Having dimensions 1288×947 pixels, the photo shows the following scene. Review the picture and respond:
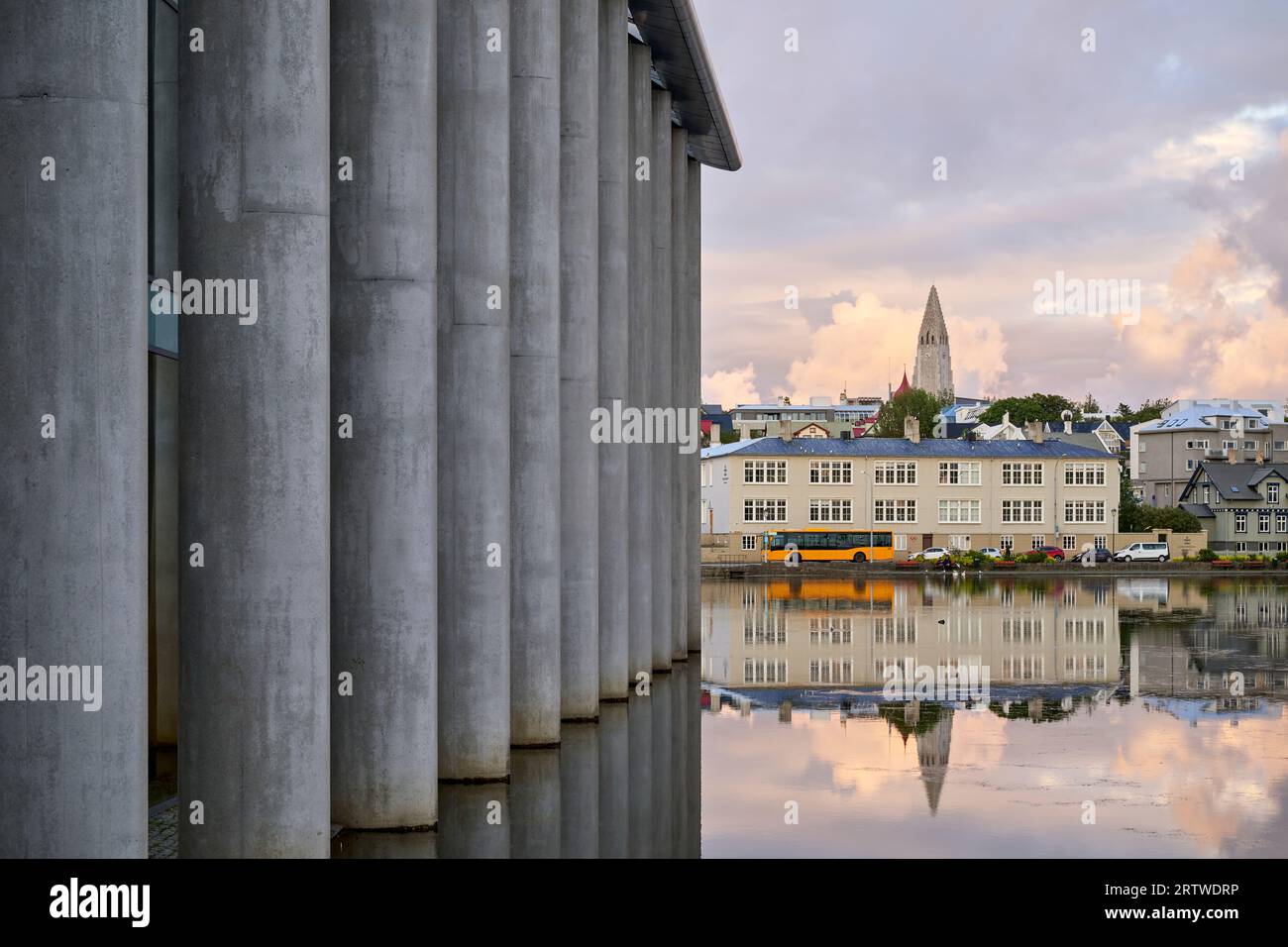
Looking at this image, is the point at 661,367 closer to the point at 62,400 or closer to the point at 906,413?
the point at 62,400

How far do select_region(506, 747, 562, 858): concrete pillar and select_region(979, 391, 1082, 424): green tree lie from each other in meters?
142

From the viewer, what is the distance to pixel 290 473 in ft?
39.3

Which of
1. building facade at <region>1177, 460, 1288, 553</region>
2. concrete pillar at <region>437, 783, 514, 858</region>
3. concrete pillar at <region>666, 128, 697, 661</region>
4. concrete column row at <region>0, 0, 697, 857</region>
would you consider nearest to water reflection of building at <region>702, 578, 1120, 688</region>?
concrete pillar at <region>666, 128, 697, 661</region>

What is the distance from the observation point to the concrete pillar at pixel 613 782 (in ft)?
46.8

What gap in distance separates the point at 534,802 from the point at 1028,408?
148 metres

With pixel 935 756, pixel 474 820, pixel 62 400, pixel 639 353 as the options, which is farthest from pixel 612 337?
pixel 62 400

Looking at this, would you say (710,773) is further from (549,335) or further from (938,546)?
(938,546)

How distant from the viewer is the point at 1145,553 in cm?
10150

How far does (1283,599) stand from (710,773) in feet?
178

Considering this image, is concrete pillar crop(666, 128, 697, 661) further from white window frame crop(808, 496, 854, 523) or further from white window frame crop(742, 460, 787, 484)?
white window frame crop(808, 496, 854, 523)

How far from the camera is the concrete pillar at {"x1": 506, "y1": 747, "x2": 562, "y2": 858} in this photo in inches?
553

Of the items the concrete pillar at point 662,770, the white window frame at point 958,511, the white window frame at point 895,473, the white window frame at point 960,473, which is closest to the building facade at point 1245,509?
the white window frame at point 958,511
